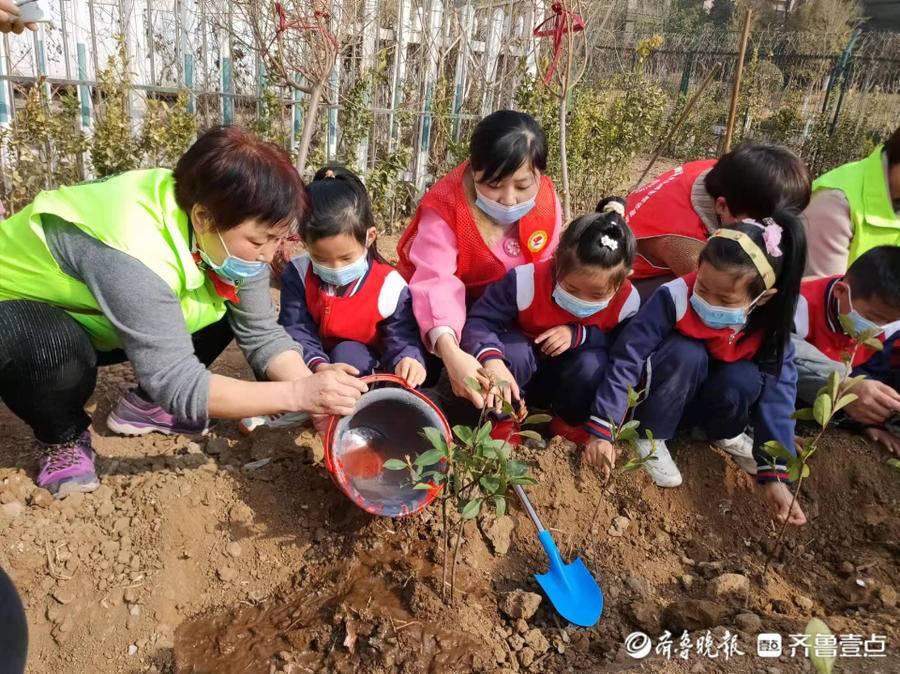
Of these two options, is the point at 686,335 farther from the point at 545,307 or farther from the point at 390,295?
the point at 390,295

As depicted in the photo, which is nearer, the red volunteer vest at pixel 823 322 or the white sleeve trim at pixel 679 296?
the white sleeve trim at pixel 679 296

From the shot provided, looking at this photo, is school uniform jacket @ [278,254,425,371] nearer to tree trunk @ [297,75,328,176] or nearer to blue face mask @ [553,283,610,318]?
blue face mask @ [553,283,610,318]

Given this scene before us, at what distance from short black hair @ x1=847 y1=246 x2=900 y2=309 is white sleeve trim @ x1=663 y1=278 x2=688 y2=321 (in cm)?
69

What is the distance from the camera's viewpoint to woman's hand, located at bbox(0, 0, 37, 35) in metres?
1.86

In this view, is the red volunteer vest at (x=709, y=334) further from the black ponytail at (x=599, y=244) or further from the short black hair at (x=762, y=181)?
the short black hair at (x=762, y=181)

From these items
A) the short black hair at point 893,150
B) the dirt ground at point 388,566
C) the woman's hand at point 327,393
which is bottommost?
the dirt ground at point 388,566

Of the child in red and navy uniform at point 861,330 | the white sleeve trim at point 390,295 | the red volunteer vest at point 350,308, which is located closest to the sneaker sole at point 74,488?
the red volunteer vest at point 350,308

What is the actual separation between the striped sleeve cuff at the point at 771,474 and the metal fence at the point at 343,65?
3966 millimetres

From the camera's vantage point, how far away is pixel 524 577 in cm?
211

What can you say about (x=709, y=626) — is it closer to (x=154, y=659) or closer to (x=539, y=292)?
(x=539, y=292)

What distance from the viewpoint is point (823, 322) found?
2.75 m

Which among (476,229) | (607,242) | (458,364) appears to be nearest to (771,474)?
(607,242)

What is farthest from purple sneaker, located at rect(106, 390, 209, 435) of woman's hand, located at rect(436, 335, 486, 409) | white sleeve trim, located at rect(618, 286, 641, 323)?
white sleeve trim, located at rect(618, 286, 641, 323)

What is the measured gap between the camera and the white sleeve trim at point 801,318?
270 centimetres
